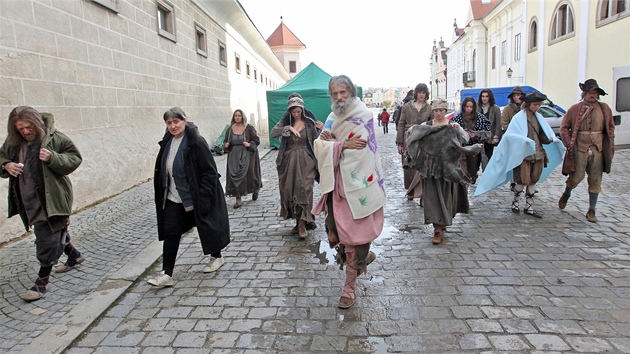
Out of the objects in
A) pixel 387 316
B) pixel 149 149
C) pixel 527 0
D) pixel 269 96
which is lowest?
pixel 387 316

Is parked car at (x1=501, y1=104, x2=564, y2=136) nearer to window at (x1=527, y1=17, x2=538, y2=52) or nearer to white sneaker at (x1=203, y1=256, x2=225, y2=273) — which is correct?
window at (x1=527, y1=17, x2=538, y2=52)

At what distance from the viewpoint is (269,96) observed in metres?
17.0

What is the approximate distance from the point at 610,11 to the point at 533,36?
29.7 ft

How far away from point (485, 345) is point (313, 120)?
3505 millimetres

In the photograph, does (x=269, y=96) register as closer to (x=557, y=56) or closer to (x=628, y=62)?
(x=628, y=62)

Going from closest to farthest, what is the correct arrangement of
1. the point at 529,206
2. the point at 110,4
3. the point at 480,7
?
1. the point at 529,206
2. the point at 110,4
3. the point at 480,7

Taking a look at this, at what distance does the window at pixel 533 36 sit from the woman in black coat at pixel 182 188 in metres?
25.4

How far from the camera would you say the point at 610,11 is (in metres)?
16.3

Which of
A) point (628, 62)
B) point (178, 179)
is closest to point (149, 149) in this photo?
point (178, 179)

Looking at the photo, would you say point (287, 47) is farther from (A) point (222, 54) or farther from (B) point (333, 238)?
(B) point (333, 238)

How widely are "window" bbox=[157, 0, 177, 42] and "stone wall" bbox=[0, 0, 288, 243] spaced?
0.15 metres

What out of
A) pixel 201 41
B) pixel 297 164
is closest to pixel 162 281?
pixel 297 164

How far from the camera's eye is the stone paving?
3037 mm

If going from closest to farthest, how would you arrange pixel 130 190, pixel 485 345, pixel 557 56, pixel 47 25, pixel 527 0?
pixel 485 345
pixel 47 25
pixel 130 190
pixel 557 56
pixel 527 0
